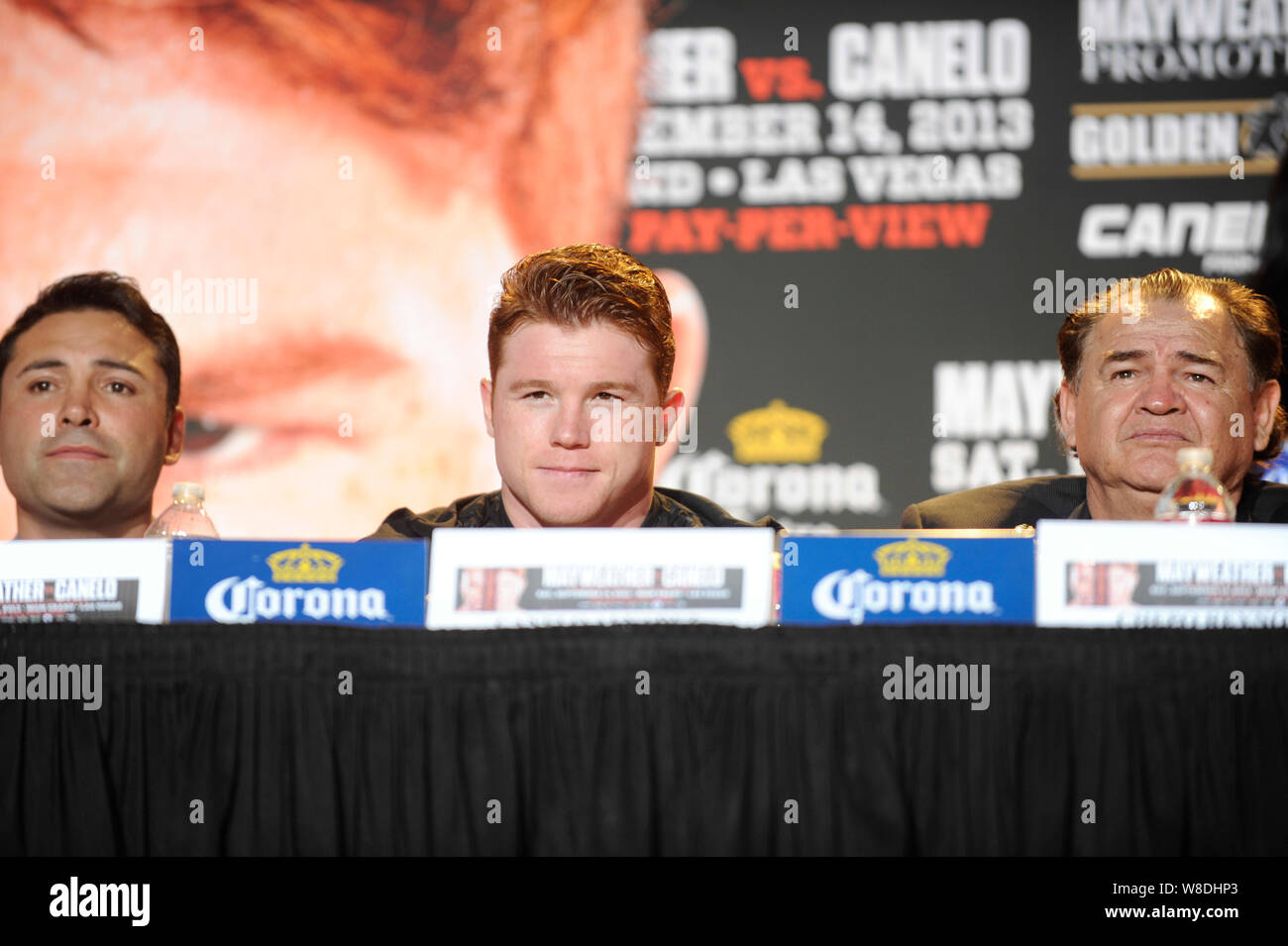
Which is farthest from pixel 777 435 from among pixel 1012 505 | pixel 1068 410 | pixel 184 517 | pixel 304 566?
pixel 304 566

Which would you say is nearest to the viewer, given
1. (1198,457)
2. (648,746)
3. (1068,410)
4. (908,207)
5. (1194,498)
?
(648,746)

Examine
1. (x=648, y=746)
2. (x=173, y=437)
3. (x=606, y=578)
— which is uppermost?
(x=173, y=437)

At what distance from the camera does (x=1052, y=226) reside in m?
3.92

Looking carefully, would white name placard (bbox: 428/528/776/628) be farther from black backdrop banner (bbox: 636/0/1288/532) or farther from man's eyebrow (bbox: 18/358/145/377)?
black backdrop banner (bbox: 636/0/1288/532)

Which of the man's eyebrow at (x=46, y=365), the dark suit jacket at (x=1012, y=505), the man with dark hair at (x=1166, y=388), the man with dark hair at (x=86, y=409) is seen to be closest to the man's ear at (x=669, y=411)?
the dark suit jacket at (x=1012, y=505)

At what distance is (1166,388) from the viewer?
243 cm

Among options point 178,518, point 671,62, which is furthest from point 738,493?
point 178,518

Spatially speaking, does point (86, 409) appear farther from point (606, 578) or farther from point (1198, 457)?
point (1198, 457)

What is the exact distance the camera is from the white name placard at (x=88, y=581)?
64.1 inches

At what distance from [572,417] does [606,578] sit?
76 cm

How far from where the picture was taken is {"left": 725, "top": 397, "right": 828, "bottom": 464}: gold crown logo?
13.1 ft

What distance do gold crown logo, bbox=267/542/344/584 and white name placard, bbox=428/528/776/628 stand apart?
14 centimetres

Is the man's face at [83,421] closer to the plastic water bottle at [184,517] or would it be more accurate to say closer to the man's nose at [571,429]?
the plastic water bottle at [184,517]

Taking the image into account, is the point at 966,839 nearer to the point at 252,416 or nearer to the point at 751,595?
the point at 751,595
